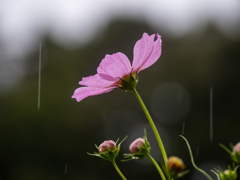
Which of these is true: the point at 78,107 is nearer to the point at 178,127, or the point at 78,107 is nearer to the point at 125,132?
the point at 125,132

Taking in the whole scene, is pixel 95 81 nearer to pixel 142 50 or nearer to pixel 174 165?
pixel 142 50

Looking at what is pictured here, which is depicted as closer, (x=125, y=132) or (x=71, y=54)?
(x=125, y=132)

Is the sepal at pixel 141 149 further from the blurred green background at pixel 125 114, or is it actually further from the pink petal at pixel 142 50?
the blurred green background at pixel 125 114

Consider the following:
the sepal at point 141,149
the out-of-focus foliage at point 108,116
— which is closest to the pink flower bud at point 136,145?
the sepal at point 141,149

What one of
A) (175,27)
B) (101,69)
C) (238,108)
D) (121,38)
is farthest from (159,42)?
(175,27)

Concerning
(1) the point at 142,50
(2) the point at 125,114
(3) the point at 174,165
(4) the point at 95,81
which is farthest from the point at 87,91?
(2) the point at 125,114

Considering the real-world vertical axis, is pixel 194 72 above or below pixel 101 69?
below
